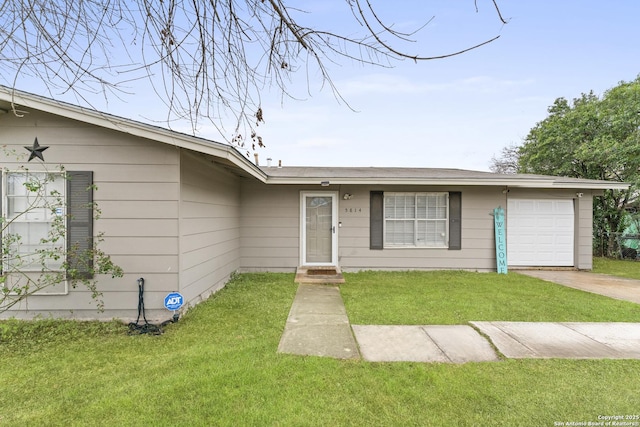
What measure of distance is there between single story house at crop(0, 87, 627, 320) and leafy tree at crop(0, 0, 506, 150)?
2.11m

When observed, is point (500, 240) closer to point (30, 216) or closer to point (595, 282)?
point (595, 282)

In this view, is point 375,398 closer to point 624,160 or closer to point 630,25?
point 630,25

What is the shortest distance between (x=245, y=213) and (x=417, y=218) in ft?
14.1

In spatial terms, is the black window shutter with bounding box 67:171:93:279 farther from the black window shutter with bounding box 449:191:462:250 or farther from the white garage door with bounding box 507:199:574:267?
the white garage door with bounding box 507:199:574:267

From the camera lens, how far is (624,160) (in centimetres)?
940

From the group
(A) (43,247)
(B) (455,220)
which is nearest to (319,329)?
(A) (43,247)

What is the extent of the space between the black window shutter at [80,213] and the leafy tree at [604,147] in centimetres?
1346

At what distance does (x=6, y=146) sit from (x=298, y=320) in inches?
173

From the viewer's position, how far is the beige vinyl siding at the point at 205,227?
4.20 m

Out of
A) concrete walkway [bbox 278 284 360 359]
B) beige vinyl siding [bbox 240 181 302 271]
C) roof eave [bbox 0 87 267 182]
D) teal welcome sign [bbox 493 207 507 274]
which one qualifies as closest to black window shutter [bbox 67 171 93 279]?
roof eave [bbox 0 87 267 182]

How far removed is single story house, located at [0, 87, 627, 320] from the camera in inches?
152

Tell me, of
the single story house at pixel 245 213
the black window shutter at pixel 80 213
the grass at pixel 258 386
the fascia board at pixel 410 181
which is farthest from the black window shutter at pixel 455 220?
the black window shutter at pixel 80 213

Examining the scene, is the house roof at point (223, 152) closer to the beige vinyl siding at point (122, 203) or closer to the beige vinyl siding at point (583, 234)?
the beige vinyl siding at point (122, 203)

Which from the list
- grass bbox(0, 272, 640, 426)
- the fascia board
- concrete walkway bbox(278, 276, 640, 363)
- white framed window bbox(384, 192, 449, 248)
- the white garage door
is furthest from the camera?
the white garage door
